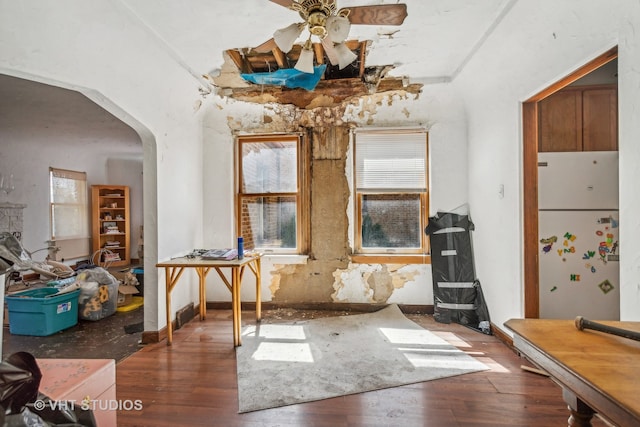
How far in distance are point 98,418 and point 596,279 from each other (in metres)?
3.39

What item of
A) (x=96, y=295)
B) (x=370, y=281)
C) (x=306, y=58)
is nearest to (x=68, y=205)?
(x=96, y=295)

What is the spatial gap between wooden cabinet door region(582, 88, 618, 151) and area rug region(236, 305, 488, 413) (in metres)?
2.15

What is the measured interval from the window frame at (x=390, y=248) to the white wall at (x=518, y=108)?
0.54 meters

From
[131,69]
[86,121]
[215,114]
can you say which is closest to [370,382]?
[131,69]

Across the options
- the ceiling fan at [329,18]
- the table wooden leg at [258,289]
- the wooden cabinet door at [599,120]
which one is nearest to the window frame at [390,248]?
the table wooden leg at [258,289]

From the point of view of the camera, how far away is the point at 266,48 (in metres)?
2.31

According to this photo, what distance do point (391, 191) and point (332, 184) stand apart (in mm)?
746

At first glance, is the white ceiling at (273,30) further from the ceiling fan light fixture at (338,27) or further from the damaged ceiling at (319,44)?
the ceiling fan light fixture at (338,27)

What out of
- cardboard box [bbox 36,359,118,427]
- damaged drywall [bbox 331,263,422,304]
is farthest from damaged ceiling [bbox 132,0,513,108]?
cardboard box [bbox 36,359,118,427]

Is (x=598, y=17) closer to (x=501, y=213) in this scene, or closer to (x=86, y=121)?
(x=501, y=213)

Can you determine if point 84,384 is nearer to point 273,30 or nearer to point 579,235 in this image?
point 273,30

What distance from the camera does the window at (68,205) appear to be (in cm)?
651

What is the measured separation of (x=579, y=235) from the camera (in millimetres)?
2496

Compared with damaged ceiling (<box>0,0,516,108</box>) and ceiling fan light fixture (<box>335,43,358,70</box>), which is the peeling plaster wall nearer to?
damaged ceiling (<box>0,0,516,108</box>)
